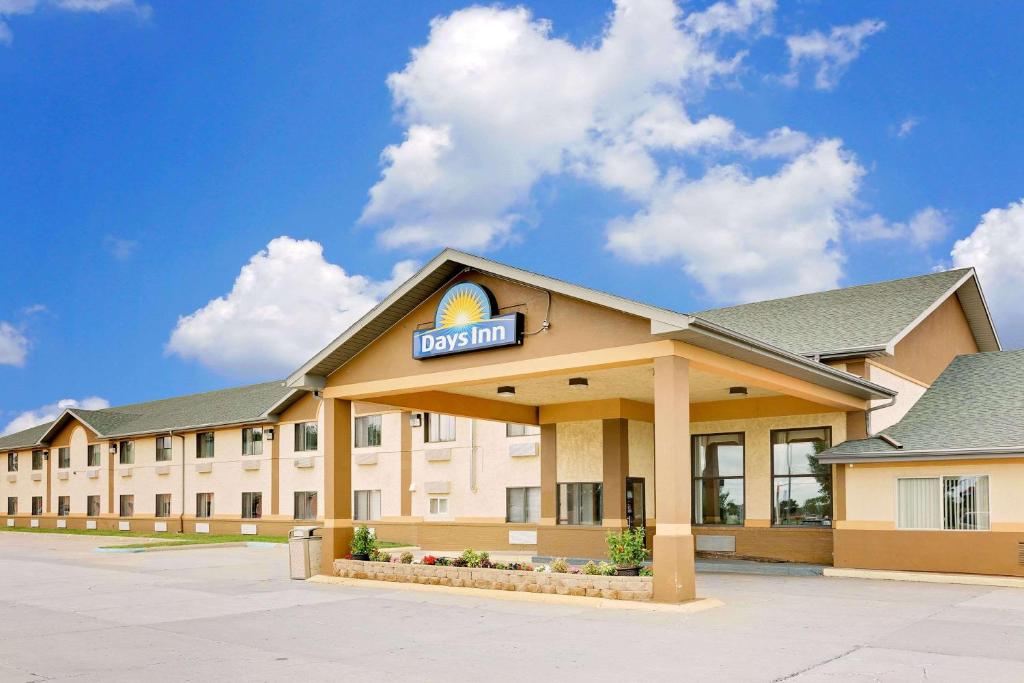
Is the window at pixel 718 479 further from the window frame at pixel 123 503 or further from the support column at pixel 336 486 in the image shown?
the window frame at pixel 123 503

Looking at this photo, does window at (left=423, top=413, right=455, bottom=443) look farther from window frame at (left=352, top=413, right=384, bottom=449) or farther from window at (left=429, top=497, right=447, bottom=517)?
window frame at (left=352, top=413, right=384, bottom=449)

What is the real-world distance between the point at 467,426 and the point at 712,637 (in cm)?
2019

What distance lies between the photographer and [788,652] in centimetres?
1105

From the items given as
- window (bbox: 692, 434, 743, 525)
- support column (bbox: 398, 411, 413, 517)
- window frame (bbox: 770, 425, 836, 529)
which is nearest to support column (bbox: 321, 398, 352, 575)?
window (bbox: 692, 434, 743, 525)

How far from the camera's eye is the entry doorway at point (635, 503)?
24.4 meters

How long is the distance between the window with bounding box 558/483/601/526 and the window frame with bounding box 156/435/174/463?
2637 centimetres

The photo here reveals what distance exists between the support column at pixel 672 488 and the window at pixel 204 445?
3227 cm

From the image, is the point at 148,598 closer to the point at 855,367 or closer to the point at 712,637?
the point at 712,637

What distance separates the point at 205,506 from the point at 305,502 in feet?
24.5

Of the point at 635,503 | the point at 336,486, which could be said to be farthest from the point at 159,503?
the point at 635,503

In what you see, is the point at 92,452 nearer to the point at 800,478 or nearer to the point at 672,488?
the point at 800,478

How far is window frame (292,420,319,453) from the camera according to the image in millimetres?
37906

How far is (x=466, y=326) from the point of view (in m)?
18.2

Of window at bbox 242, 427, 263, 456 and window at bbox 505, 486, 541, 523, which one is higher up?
window at bbox 242, 427, 263, 456
